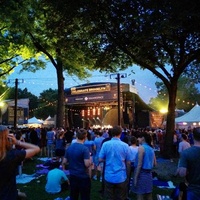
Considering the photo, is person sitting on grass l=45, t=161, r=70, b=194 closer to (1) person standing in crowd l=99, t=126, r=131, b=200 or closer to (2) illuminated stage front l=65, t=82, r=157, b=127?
(1) person standing in crowd l=99, t=126, r=131, b=200

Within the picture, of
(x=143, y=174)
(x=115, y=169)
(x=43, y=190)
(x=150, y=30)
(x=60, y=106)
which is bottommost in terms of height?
(x=43, y=190)

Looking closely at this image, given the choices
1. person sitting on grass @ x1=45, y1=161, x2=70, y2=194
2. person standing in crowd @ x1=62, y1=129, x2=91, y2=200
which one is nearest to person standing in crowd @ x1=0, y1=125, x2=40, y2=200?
person standing in crowd @ x1=62, y1=129, x2=91, y2=200

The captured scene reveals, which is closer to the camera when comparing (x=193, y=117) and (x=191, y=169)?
(x=191, y=169)

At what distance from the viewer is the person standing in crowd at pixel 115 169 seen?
548 centimetres

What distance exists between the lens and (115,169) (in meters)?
5.49

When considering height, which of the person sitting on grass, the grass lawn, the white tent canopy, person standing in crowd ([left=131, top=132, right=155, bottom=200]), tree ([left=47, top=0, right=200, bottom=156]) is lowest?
the grass lawn

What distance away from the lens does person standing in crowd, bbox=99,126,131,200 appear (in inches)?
216

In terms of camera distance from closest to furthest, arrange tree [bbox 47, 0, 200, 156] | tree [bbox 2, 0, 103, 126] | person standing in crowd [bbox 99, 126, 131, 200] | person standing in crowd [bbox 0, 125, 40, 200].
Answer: person standing in crowd [bbox 0, 125, 40, 200] → person standing in crowd [bbox 99, 126, 131, 200] → tree [bbox 47, 0, 200, 156] → tree [bbox 2, 0, 103, 126]

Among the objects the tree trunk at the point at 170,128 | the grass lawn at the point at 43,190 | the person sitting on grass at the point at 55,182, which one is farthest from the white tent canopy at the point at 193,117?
the person sitting on grass at the point at 55,182

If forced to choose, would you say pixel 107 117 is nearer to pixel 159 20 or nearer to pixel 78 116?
pixel 78 116

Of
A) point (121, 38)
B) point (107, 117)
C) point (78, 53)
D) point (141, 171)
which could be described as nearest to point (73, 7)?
point (121, 38)

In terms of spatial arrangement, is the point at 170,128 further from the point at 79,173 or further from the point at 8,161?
the point at 8,161

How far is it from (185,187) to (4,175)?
2.48m

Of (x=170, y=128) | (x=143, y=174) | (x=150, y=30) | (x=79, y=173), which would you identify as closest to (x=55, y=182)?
(x=79, y=173)
